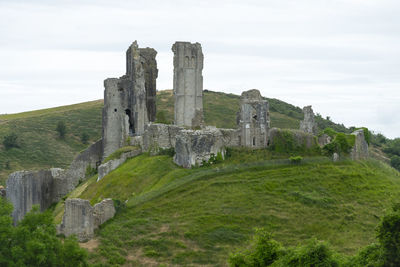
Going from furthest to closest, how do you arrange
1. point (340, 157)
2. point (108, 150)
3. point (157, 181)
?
point (108, 150)
point (340, 157)
point (157, 181)

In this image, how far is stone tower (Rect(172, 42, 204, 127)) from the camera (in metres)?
62.4

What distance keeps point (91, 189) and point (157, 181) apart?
22.3 feet

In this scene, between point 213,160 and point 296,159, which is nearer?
point 213,160

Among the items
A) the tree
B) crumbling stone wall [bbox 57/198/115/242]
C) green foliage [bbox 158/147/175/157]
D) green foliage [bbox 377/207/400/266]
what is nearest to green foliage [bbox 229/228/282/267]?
green foliage [bbox 377/207/400/266]

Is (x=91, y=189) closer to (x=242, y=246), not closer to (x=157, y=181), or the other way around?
(x=157, y=181)

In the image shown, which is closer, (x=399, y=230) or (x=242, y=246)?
(x=399, y=230)

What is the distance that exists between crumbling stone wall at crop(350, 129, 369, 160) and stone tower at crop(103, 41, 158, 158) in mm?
20557

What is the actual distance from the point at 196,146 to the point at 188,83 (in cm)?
1490

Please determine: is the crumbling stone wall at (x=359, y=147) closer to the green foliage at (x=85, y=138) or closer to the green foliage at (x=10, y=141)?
the green foliage at (x=85, y=138)

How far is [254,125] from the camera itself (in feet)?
172

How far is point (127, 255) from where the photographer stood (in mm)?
39000

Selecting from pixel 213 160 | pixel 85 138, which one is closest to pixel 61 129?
pixel 85 138

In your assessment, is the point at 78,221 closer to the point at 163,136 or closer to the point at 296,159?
the point at 163,136

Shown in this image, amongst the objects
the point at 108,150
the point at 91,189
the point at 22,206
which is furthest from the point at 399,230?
the point at 108,150
